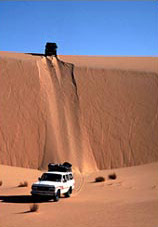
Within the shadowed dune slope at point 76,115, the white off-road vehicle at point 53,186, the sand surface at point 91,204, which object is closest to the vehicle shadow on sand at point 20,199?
the sand surface at point 91,204

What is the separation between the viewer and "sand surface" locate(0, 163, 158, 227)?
1103 centimetres

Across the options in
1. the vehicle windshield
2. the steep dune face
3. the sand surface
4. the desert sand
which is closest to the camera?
the sand surface

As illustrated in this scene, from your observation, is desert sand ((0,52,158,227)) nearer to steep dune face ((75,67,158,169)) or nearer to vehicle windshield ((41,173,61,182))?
steep dune face ((75,67,158,169))

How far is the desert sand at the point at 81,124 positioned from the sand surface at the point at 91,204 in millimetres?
95

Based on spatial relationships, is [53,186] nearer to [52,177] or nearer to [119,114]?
[52,177]

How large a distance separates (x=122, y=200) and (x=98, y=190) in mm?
4008

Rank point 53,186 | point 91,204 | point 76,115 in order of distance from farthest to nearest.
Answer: point 76,115 < point 53,186 < point 91,204

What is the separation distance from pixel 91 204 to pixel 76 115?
19.6 meters

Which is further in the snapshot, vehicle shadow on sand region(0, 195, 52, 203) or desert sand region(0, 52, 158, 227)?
desert sand region(0, 52, 158, 227)

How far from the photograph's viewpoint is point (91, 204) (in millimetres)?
14508

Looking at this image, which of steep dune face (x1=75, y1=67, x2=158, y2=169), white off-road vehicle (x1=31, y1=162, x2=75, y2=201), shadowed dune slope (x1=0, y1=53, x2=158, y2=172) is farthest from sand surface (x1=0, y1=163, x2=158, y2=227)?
steep dune face (x1=75, y1=67, x2=158, y2=169)

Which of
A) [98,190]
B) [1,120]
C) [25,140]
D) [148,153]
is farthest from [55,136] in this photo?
[98,190]

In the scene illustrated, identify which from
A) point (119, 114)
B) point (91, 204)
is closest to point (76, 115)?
point (119, 114)

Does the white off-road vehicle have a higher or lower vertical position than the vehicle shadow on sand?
higher
